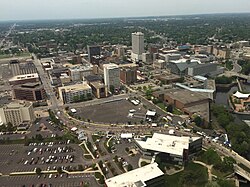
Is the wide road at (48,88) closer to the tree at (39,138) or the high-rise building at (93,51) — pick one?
the tree at (39,138)

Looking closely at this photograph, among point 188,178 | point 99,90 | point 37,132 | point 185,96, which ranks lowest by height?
point 37,132

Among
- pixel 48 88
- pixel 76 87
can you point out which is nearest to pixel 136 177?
pixel 76 87

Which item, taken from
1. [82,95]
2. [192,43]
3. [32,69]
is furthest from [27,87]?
[192,43]

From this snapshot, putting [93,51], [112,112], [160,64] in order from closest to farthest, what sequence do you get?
[112,112], [160,64], [93,51]

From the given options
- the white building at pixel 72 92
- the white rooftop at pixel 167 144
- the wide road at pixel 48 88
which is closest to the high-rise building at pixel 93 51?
the wide road at pixel 48 88

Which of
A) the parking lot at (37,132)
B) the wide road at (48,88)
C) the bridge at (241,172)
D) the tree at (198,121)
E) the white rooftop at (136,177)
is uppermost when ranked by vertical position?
the white rooftop at (136,177)

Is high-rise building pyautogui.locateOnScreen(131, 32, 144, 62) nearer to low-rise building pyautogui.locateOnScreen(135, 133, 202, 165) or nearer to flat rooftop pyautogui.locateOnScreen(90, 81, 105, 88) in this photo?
flat rooftop pyautogui.locateOnScreen(90, 81, 105, 88)

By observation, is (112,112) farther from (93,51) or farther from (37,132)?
(93,51)
